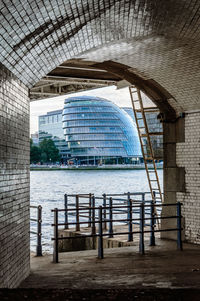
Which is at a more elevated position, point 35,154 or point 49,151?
point 49,151

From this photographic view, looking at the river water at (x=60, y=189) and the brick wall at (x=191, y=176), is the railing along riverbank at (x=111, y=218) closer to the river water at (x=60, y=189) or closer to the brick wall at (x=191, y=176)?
the brick wall at (x=191, y=176)

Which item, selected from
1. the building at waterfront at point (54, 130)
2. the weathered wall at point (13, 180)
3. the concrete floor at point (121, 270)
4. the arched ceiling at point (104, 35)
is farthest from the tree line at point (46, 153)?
the weathered wall at point (13, 180)

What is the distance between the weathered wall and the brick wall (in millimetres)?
4590

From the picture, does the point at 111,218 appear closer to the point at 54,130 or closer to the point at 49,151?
the point at 49,151

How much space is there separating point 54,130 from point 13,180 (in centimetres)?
13947

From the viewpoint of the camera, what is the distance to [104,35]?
7719 millimetres

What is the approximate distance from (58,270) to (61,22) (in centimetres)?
424

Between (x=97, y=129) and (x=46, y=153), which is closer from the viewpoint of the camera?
(x=97, y=129)

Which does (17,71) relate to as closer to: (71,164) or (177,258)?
(177,258)

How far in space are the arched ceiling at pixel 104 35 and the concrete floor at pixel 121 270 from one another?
3279 mm

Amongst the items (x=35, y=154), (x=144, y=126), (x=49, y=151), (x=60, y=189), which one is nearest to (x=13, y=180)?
(x=144, y=126)

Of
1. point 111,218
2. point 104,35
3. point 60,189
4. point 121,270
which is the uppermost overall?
point 104,35

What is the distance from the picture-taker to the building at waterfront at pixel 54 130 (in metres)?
134

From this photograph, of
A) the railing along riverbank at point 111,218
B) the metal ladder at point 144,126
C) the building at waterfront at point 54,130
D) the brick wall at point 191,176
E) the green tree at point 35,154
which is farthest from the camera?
the building at waterfront at point 54,130
